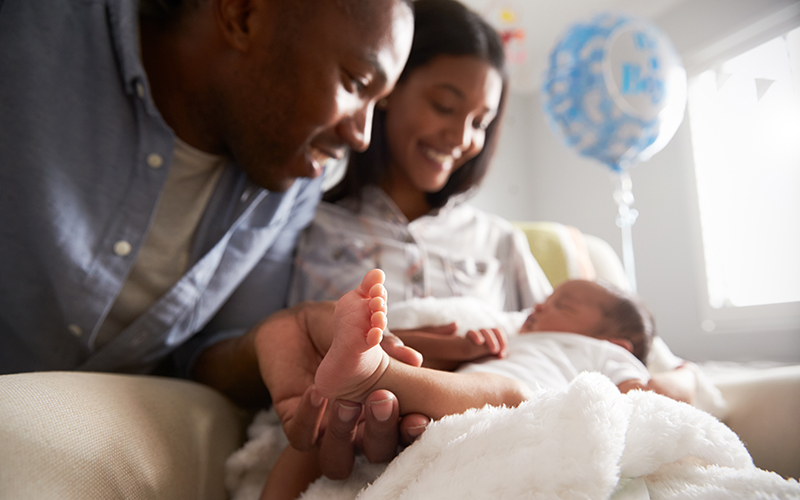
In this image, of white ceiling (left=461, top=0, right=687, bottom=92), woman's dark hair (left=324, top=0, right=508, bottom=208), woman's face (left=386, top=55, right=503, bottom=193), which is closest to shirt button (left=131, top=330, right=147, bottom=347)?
woman's dark hair (left=324, top=0, right=508, bottom=208)

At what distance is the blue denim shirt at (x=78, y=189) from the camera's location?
0.83 meters

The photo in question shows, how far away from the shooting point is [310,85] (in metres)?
0.93

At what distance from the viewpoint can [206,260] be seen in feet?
3.10

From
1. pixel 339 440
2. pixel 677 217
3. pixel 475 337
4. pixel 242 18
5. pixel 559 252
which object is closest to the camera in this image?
pixel 339 440

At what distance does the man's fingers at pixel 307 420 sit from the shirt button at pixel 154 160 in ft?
1.97

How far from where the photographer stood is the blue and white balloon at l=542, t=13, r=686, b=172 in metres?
1.97

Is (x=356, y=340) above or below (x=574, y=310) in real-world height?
above

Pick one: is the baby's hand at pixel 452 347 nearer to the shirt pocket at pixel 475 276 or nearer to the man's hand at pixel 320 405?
the man's hand at pixel 320 405

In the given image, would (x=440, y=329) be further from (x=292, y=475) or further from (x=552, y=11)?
(x=552, y=11)

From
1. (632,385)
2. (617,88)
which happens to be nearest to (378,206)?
(632,385)

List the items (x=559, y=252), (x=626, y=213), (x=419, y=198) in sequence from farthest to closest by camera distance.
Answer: (x=626, y=213), (x=559, y=252), (x=419, y=198)

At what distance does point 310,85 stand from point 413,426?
667 mm

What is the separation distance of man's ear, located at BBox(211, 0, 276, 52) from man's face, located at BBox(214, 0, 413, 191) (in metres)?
0.01

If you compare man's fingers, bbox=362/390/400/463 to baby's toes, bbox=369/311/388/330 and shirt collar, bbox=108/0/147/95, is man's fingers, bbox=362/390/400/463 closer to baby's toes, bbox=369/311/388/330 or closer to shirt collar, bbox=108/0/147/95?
baby's toes, bbox=369/311/388/330
